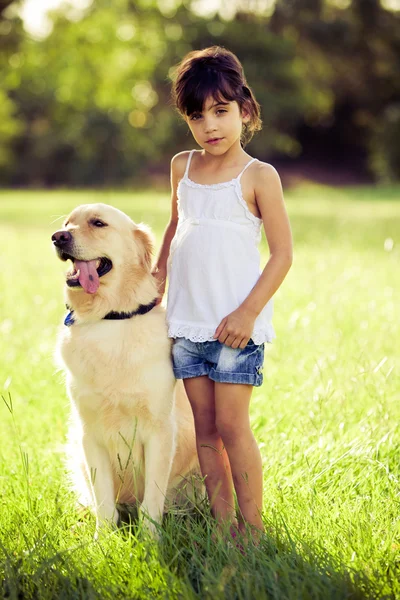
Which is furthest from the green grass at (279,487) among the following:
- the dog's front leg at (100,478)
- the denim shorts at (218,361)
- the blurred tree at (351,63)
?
the blurred tree at (351,63)

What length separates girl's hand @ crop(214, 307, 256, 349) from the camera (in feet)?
8.61

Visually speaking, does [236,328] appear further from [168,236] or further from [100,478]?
[100,478]

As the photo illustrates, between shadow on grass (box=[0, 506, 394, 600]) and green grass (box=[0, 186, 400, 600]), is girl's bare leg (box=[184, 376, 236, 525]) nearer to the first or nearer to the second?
green grass (box=[0, 186, 400, 600])

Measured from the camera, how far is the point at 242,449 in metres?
2.78

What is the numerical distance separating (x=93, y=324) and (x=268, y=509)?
103 centimetres

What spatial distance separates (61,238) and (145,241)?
0.38 meters

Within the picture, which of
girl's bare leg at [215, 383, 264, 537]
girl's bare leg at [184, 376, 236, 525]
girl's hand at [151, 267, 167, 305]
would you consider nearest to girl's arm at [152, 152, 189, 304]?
girl's hand at [151, 267, 167, 305]

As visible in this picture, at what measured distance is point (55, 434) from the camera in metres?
3.94

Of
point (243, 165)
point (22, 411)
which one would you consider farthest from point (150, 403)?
point (22, 411)

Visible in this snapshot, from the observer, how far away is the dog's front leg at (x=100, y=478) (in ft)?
9.51

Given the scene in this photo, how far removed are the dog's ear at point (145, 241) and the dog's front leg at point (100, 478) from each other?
758 mm

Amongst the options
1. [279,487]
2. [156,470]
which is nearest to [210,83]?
[156,470]

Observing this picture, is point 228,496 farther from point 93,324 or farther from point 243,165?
point 243,165

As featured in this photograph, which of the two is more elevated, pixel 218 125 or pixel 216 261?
pixel 218 125
